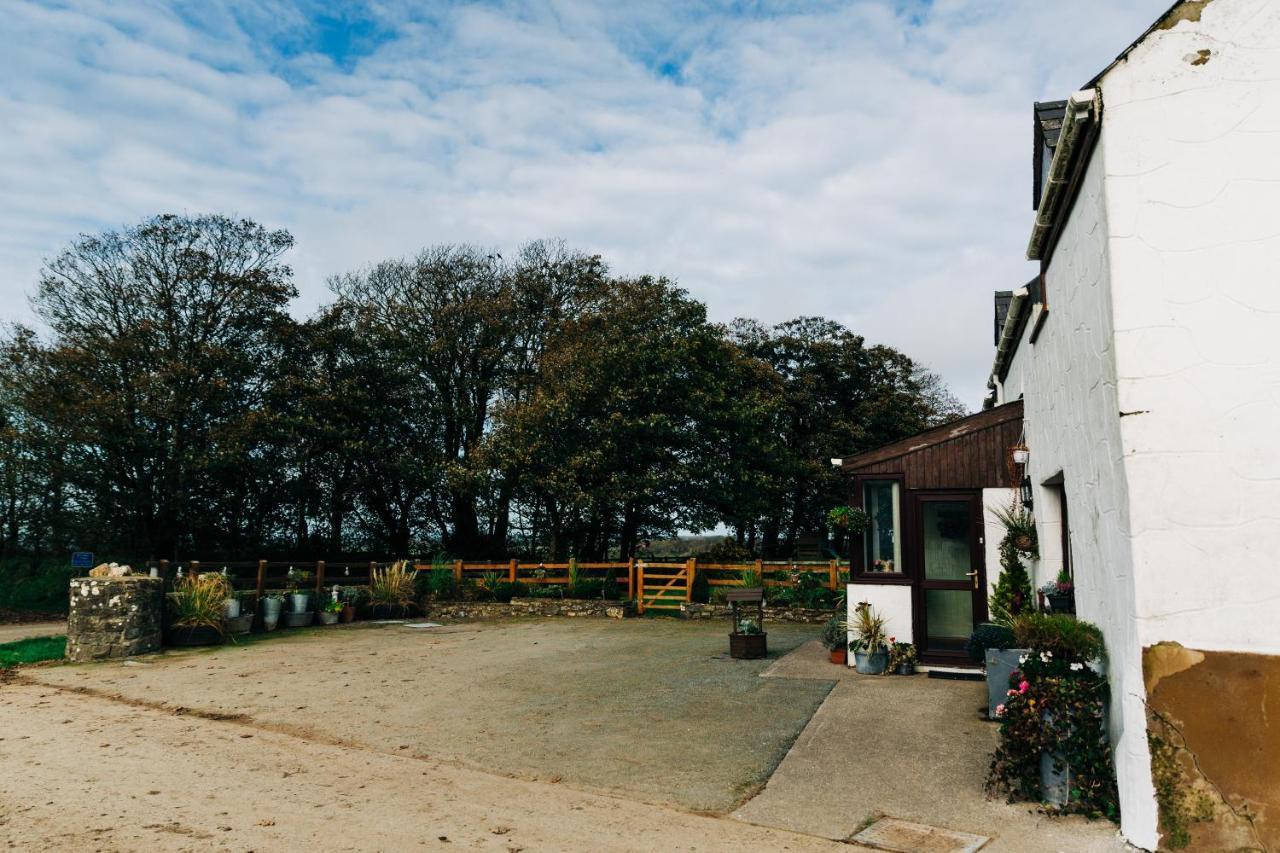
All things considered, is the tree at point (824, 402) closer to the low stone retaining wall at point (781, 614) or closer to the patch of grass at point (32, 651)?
the low stone retaining wall at point (781, 614)

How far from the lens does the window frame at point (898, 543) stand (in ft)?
33.7

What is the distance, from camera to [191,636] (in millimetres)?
13203

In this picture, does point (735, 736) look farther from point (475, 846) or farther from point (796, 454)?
point (796, 454)

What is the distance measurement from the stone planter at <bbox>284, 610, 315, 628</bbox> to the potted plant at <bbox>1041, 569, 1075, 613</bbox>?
13.9 meters

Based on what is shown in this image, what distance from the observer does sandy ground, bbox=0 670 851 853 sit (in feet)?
15.0

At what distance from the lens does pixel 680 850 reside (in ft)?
14.8

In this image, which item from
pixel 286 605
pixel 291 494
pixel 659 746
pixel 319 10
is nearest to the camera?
pixel 659 746

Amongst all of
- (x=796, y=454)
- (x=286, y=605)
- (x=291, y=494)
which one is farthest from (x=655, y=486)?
(x=291, y=494)

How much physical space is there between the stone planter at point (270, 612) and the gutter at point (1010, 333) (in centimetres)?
1331

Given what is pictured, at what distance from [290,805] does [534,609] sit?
13.4 meters

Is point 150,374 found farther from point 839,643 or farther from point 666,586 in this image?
point 839,643

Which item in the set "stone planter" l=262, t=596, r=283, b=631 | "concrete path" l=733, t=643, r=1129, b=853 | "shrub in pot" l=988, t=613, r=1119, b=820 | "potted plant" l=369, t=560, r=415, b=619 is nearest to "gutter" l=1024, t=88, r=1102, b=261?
"shrub in pot" l=988, t=613, r=1119, b=820

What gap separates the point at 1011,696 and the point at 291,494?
73.2 feet

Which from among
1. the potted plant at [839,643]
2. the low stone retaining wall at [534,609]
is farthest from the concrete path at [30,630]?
the potted plant at [839,643]
